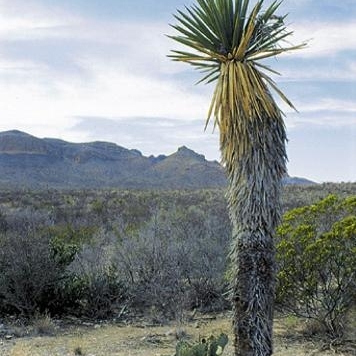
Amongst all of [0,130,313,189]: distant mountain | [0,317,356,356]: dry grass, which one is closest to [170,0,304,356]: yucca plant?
[0,317,356,356]: dry grass

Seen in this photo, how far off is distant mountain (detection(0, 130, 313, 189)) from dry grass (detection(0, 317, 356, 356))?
7131 centimetres

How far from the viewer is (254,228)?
660cm

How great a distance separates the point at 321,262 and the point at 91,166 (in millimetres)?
104892

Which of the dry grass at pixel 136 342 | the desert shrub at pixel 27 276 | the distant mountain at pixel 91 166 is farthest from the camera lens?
the distant mountain at pixel 91 166

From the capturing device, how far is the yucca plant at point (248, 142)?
21.7 feet

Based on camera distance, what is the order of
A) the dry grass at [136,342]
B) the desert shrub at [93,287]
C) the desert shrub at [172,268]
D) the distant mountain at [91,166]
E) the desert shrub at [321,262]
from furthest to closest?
the distant mountain at [91,166]
the desert shrub at [172,268]
the desert shrub at [93,287]
the desert shrub at [321,262]
the dry grass at [136,342]

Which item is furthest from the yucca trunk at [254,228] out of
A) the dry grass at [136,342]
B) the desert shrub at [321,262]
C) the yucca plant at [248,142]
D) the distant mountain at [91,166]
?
the distant mountain at [91,166]

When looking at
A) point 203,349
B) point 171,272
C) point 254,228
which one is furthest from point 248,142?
point 171,272

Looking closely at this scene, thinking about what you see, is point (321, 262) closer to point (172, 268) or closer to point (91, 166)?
point (172, 268)

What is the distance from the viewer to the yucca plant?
660 centimetres

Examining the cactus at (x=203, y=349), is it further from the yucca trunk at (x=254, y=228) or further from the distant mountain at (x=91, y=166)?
the distant mountain at (x=91, y=166)

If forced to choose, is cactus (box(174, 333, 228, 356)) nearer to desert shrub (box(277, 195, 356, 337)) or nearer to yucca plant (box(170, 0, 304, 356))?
yucca plant (box(170, 0, 304, 356))

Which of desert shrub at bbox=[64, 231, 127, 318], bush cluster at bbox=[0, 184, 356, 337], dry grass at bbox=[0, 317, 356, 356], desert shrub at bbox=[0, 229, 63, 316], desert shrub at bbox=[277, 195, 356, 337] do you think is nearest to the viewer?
dry grass at bbox=[0, 317, 356, 356]

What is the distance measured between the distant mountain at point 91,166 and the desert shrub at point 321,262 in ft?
236
